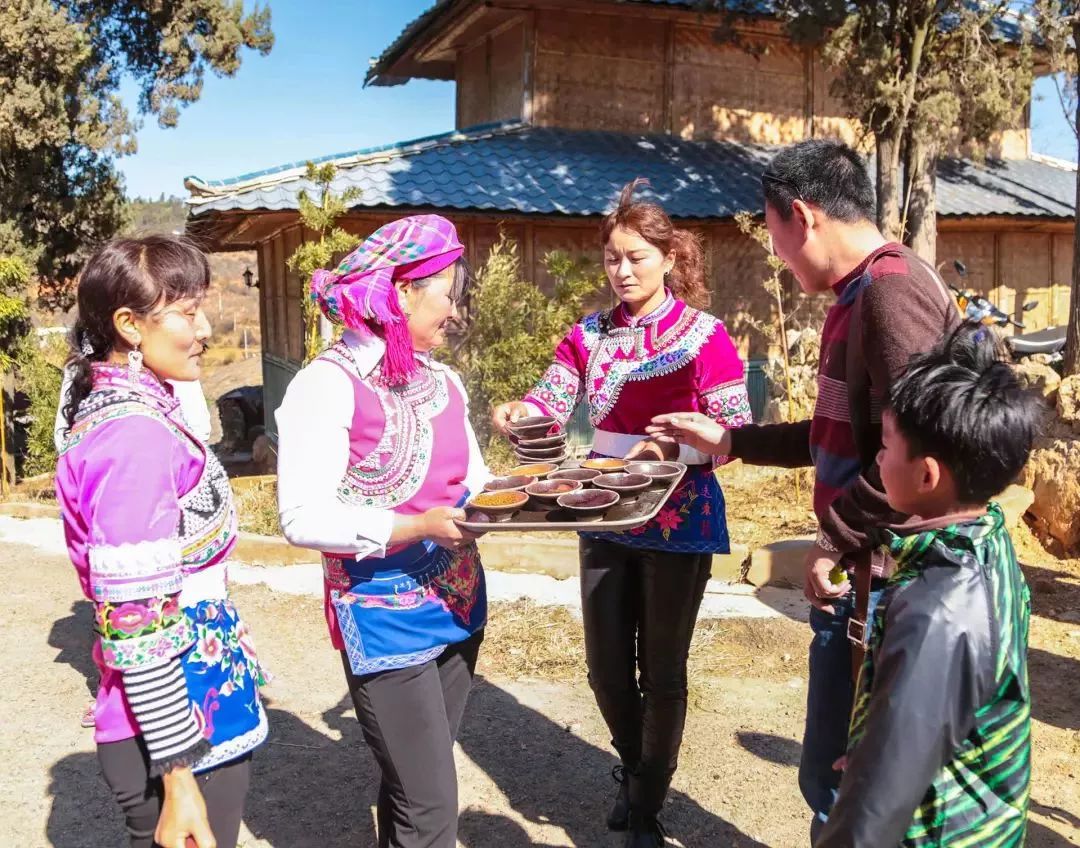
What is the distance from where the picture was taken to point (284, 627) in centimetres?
555

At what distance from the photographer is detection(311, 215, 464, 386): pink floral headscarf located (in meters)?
2.23

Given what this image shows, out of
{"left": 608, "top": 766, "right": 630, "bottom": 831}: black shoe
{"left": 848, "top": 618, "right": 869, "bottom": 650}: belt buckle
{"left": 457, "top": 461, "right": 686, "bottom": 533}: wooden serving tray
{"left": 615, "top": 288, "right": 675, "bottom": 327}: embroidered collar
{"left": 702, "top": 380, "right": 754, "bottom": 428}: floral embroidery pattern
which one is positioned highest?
{"left": 615, "top": 288, "right": 675, "bottom": 327}: embroidered collar

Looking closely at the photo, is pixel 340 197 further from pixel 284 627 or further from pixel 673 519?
pixel 673 519

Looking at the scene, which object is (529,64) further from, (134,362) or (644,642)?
(134,362)

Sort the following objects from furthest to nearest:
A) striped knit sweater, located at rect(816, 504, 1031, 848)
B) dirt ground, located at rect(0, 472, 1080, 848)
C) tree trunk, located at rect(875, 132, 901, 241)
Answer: tree trunk, located at rect(875, 132, 901, 241) < dirt ground, located at rect(0, 472, 1080, 848) < striped knit sweater, located at rect(816, 504, 1031, 848)

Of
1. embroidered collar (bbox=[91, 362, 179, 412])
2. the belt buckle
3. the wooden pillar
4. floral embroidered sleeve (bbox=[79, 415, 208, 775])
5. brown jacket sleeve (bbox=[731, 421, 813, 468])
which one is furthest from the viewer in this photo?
the wooden pillar

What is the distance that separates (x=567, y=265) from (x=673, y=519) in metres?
6.29

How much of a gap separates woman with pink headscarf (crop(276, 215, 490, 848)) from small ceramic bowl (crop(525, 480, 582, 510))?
24 centimetres

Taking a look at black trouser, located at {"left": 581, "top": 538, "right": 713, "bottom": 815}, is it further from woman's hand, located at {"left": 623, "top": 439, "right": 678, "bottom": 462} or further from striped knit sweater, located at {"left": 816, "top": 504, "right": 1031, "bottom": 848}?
striped knit sweater, located at {"left": 816, "top": 504, "right": 1031, "bottom": 848}

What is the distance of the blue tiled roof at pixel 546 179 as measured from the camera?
30.4ft

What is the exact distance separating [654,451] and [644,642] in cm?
61

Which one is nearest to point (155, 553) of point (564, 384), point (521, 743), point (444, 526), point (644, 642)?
point (444, 526)

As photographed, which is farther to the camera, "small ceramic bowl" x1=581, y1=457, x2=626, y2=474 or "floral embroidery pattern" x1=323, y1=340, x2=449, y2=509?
"small ceramic bowl" x1=581, y1=457, x2=626, y2=474

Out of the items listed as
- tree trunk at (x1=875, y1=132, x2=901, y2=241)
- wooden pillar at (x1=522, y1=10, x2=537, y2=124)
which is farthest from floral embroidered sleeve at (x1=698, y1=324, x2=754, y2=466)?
wooden pillar at (x1=522, y1=10, x2=537, y2=124)
